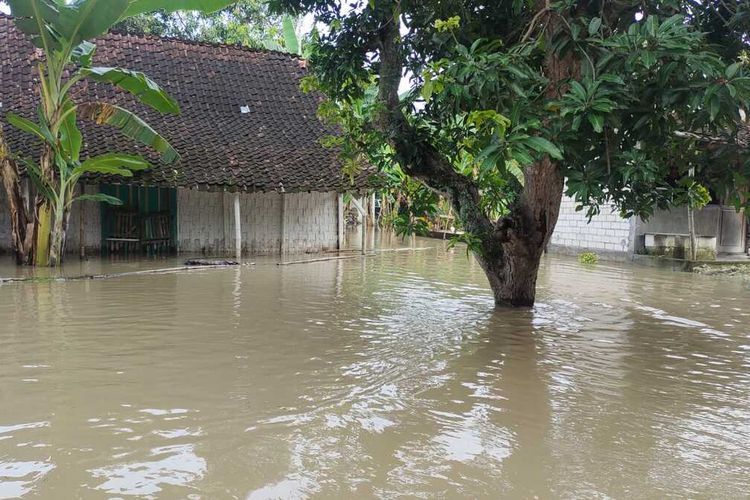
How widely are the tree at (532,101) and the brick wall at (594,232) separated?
7.72 m

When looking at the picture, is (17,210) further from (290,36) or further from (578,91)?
(290,36)

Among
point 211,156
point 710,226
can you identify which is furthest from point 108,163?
point 710,226

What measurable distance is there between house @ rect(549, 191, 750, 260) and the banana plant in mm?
9582

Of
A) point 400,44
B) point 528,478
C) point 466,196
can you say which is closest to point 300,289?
point 466,196

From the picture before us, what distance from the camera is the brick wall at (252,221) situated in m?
14.4

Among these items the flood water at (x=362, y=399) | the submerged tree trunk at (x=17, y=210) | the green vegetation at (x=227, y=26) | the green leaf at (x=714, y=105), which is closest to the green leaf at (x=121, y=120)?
the submerged tree trunk at (x=17, y=210)

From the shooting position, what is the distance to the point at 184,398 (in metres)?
4.13

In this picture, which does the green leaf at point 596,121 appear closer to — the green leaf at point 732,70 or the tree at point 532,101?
the tree at point 532,101

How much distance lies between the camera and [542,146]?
3.89m

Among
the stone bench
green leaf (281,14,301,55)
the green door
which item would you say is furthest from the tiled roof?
the stone bench

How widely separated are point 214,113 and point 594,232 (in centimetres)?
1000

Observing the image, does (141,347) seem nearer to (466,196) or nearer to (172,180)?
(466,196)

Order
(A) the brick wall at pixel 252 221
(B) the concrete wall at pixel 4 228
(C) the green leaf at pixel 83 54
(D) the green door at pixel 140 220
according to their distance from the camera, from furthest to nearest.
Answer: (A) the brick wall at pixel 252 221 < (D) the green door at pixel 140 220 < (B) the concrete wall at pixel 4 228 < (C) the green leaf at pixel 83 54

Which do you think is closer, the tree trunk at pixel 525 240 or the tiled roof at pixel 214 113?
the tree trunk at pixel 525 240
